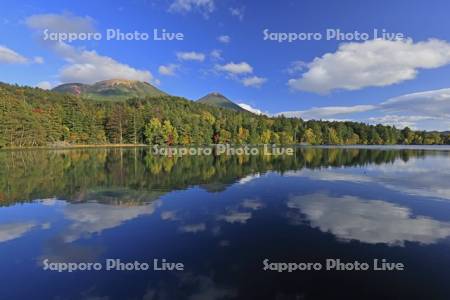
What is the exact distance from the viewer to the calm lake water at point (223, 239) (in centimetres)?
848

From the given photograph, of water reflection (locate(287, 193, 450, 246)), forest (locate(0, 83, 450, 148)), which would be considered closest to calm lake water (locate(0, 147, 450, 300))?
water reflection (locate(287, 193, 450, 246))

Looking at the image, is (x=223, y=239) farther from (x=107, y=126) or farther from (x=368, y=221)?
(x=107, y=126)

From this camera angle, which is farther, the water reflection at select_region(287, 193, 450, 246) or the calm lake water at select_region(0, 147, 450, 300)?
the water reflection at select_region(287, 193, 450, 246)

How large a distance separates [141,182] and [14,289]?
61.0 ft

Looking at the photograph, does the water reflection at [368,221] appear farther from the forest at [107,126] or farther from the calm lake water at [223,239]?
the forest at [107,126]

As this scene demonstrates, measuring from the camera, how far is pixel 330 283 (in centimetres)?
867

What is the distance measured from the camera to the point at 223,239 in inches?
487

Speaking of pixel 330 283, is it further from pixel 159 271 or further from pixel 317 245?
pixel 159 271

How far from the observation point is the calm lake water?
8.48 m

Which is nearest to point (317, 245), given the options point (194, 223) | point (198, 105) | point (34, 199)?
point (194, 223)

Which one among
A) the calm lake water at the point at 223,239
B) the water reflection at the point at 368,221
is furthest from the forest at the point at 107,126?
the water reflection at the point at 368,221

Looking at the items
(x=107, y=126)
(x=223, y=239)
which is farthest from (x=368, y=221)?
(x=107, y=126)

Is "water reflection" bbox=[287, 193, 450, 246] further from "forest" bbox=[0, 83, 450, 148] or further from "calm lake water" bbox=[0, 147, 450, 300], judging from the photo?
"forest" bbox=[0, 83, 450, 148]

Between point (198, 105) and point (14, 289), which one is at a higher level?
point (198, 105)
